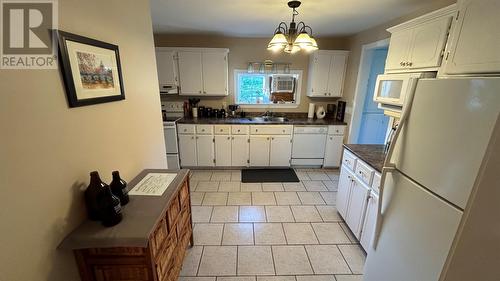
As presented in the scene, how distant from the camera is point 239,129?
3.66 metres

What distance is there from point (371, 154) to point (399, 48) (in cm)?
108

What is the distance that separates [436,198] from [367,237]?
44.9 inches

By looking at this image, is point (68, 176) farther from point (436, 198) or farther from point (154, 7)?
point (154, 7)

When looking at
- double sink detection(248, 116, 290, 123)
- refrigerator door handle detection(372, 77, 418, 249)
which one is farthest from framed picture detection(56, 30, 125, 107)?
double sink detection(248, 116, 290, 123)

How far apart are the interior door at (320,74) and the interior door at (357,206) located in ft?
7.23

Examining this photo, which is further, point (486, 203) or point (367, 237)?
point (367, 237)

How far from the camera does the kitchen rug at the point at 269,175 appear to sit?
354 cm

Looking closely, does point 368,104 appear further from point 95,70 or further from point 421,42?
Result: point 95,70

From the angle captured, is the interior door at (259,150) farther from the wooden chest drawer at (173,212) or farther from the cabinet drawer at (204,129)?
the wooden chest drawer at (173,212)

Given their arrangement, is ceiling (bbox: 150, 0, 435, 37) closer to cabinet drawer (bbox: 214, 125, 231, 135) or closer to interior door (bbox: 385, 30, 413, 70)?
interior door (bbox: 385, 30, 413, 70)

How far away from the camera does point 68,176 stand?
1.05 m

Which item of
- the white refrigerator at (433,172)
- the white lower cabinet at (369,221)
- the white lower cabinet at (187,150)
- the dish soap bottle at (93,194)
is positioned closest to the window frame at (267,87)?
the white lower cabinet at (187,150)

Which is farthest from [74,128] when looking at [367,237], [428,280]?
[367,237]

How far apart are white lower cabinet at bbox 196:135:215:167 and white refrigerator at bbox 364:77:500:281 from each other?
2892 millimetres
